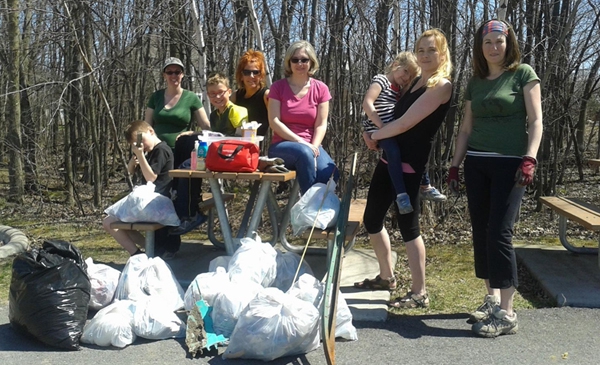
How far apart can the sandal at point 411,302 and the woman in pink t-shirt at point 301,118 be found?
3.47 ft

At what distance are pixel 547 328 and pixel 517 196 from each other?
0.88 m

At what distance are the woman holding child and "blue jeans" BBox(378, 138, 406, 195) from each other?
0.18 ft

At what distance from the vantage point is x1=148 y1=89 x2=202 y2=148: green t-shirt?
18.9 feet

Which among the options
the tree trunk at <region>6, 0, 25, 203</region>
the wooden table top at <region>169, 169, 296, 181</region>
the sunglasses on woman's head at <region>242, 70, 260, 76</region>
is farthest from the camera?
the tree trunk at <region>6, 0, 25, 203</region>

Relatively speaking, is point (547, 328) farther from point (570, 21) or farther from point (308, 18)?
point (308, 18)

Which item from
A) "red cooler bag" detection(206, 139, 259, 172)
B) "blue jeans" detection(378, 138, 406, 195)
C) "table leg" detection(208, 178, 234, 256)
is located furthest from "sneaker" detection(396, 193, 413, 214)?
"table leg" detection(208, 178, 234, 256)

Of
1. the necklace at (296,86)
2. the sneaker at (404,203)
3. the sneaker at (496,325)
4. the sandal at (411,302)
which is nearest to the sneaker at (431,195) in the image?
the sneaker at (404,203)

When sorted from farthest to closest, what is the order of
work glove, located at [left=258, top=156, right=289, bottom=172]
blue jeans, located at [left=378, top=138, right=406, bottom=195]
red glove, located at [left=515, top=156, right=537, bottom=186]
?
work glove, located at [left=258, top=156, right=289, bottom=172] < blue jeans, located at [left=378, top=138, right=406, bottom=195] < red glove, located at [left=515, top=156, right=537, bottom=186]

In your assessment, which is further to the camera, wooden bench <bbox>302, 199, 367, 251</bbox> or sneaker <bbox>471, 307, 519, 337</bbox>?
wooden bench <bbox>302, 199, 367, 251</bbox>

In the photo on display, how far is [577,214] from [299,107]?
2351mm

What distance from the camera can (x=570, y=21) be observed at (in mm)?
6680

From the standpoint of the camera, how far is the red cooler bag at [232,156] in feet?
15.4

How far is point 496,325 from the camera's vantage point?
3.98m

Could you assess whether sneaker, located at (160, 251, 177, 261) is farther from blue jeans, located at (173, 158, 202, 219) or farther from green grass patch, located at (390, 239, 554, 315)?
green grass patch, located at (390, 239, 554, 315)
